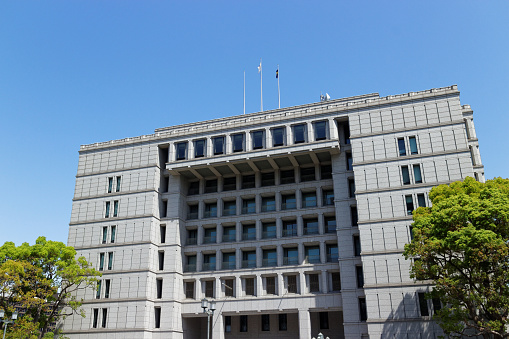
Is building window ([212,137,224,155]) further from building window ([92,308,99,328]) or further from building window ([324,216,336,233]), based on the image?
building window ([92,308,99,328])

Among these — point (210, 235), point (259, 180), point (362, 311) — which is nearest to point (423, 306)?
point (362, 311)

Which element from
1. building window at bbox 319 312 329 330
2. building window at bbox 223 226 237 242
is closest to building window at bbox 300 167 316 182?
building window at bbox 223 226 237 242

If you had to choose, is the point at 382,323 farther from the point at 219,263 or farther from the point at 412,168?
the point at 219,263

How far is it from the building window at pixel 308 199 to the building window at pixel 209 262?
41.5ft

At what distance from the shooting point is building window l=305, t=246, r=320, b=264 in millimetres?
50531

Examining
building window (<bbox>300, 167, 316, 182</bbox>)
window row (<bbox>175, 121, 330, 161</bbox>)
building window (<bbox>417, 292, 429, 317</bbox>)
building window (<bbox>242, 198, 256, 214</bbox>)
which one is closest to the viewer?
building window (<bbox>417, 292, 429, 317</bbox>)

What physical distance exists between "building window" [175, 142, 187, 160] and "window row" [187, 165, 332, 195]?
4.06m

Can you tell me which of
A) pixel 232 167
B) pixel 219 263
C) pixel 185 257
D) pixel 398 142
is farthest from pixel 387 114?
pixel 185 257

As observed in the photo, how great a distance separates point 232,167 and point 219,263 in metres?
11.5

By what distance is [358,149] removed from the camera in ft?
161

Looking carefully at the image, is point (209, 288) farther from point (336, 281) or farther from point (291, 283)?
point (336, 281)

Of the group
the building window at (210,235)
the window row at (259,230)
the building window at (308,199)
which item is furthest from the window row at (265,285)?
the building window at (308,199)

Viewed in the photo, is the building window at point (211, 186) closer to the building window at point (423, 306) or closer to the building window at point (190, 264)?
the building window at point (190, 264)

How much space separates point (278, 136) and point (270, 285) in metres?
17.2
